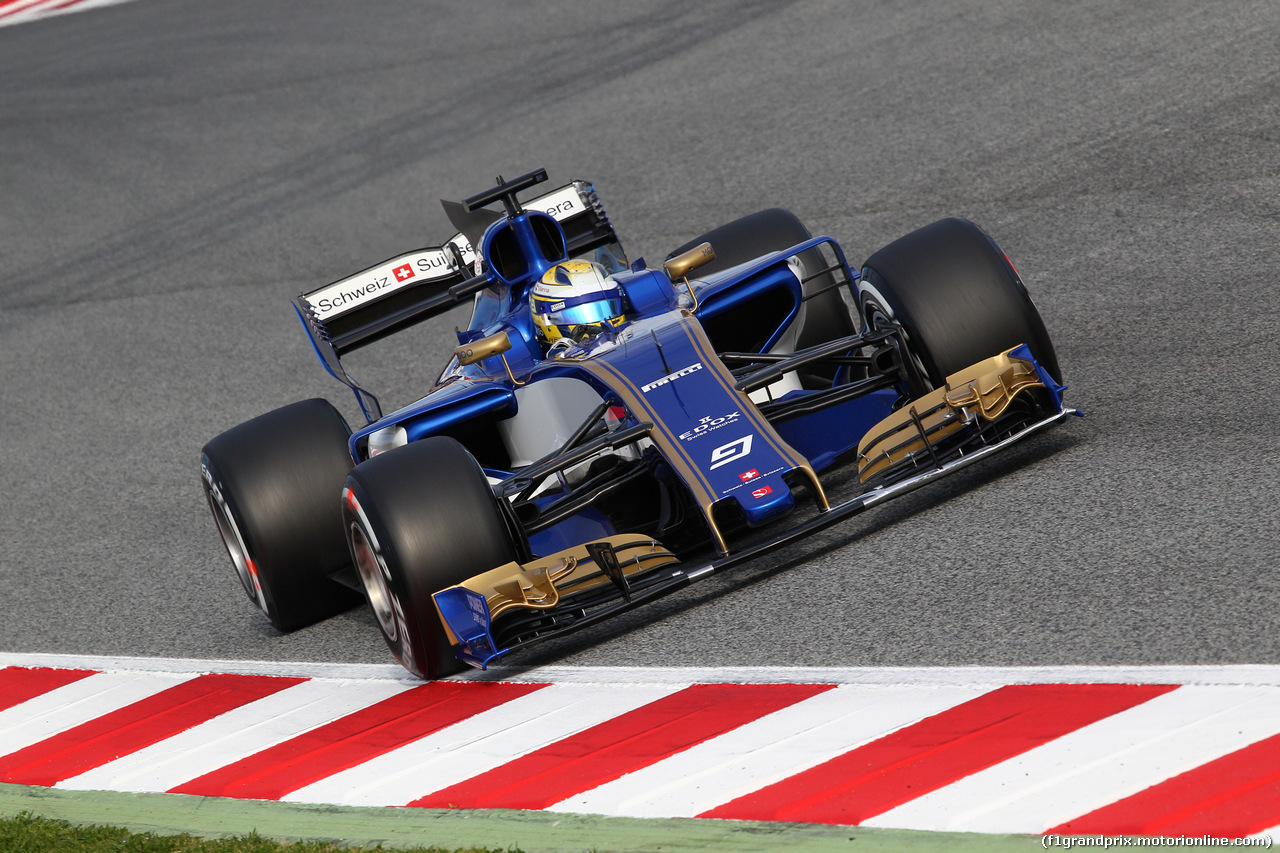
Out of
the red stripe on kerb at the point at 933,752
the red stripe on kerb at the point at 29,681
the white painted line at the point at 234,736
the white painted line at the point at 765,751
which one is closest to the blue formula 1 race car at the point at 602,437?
the white painted line at the point at 234,736

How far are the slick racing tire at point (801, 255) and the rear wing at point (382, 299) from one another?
0.56 meters

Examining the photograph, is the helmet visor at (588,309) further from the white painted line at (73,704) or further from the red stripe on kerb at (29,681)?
the red stripe on kerb at (29,681)

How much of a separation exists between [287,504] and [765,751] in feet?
8.49

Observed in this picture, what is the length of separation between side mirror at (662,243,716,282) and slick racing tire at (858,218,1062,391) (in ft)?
2.59

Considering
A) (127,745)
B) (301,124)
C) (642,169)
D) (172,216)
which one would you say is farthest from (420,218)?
(127,745)

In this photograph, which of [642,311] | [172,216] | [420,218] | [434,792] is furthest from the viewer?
[172,216]

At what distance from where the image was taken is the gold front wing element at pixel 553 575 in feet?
14.5

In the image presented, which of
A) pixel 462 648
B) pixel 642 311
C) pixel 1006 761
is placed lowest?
pixel 1006 761

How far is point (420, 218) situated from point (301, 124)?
14.1 feet

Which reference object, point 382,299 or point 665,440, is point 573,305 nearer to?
point 665,440

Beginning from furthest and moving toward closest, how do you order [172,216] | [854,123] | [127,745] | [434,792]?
[172,216] < [854,123] < [127,745] < [434,792]

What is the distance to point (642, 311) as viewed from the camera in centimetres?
575

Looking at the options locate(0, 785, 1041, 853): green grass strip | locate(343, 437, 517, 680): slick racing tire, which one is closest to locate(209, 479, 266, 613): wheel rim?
locate(343, 437, 517, 680): slick racing tire

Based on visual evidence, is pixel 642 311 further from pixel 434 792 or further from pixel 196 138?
pixel 196 138
